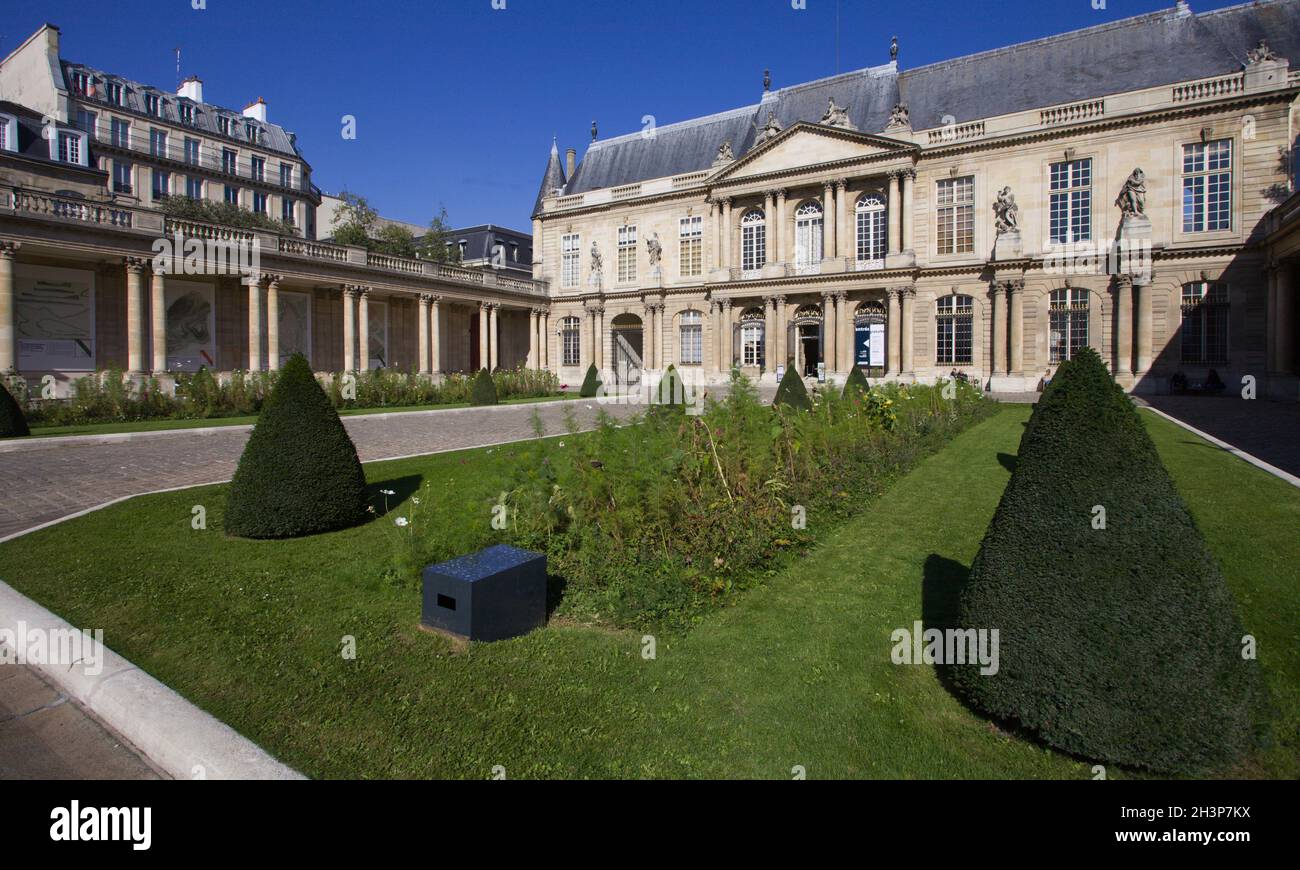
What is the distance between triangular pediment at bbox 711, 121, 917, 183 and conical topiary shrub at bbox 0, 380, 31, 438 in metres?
31.8

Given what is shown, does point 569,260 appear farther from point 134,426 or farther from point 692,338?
point 134,426

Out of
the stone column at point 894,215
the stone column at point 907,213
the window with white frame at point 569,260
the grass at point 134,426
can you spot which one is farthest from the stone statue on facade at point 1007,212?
the grass at point 134,426

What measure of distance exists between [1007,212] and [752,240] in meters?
12.9

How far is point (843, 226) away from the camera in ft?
112

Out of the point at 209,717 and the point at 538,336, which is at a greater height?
the point at 538,336

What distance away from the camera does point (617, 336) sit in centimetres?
4416

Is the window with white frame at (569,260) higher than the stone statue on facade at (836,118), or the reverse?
the stone statue on facade at (836,118)

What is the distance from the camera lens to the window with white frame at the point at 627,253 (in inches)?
1668

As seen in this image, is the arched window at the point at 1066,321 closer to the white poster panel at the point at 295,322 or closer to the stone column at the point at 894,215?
the stone column at the point at 894,215

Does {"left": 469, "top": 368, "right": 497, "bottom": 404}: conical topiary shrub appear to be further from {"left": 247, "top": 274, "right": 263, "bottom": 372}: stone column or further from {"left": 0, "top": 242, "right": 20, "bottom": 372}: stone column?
{"left": 0, "top": 242, "right": 20, "bottom": 372}: stone column

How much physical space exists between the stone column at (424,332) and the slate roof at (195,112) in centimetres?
2609
